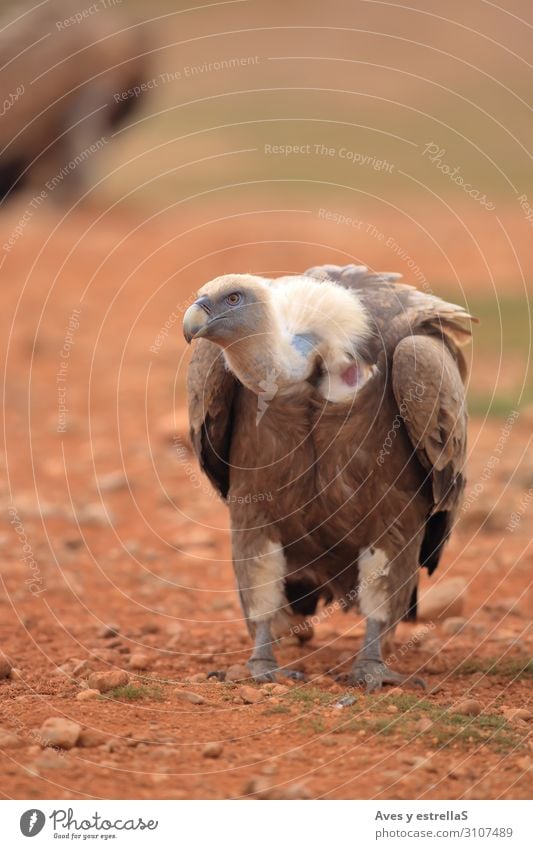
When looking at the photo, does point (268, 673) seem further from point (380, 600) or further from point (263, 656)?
point (380, 600)

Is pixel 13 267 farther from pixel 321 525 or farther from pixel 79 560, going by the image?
pixel 321 525

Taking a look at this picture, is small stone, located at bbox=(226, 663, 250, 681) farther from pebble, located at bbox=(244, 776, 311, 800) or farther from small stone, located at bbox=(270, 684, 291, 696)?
pebble, located at bbox=(244, 776, 311, 800)

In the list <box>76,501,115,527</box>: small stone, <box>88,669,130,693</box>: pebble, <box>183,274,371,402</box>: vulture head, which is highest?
<box>183,274,371,402</box>: vulture head

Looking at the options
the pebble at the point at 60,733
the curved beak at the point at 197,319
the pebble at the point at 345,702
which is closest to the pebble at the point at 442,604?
the pebble at the point at 345,702

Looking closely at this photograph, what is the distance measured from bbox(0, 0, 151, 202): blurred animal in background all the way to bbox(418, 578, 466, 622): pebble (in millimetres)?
20080

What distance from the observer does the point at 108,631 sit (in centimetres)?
994

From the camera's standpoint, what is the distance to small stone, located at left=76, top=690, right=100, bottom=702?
752 centimetres

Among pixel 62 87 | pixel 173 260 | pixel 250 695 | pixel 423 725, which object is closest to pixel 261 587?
pixel 250 695

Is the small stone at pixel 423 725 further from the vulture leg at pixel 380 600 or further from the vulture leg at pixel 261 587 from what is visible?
the vulture leg at pixel 261 587

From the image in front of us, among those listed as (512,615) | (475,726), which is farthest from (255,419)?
(512,615)

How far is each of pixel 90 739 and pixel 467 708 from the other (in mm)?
2386

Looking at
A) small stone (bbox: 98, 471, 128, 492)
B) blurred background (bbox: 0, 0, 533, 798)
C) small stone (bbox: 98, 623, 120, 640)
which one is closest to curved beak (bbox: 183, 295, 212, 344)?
blurred background (bbox: 0, 0, 533, 798)

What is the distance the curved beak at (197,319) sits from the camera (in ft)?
23.9

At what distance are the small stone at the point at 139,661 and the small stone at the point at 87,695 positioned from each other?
1.10 meters
